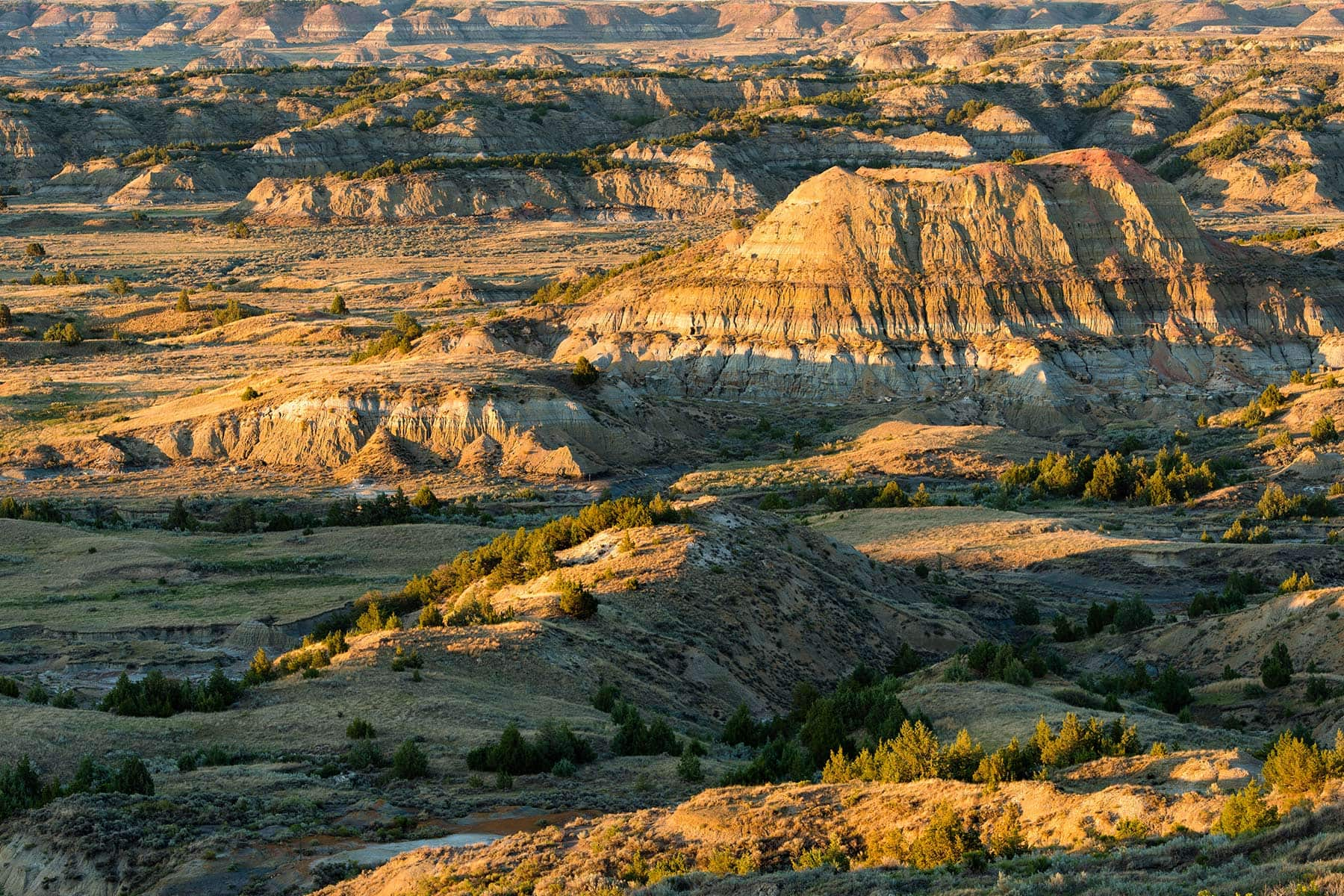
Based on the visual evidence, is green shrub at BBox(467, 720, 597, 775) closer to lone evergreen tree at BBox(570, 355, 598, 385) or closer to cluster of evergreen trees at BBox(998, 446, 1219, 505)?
cluster of evergreen trees at BBox(998, 446, 1219, 505)

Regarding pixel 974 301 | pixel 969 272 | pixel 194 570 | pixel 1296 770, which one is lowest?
pixel 194 570

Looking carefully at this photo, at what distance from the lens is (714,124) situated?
156 m

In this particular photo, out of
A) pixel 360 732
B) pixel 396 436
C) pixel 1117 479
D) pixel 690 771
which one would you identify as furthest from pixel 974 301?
pixel 690 771

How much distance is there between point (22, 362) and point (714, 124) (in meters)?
87.4

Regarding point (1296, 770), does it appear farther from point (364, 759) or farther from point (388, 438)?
point (388, 438)

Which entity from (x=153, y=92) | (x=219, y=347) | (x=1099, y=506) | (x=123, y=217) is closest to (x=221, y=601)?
(x=1099, y=506)

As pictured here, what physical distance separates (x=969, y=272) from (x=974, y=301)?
1.81 meters

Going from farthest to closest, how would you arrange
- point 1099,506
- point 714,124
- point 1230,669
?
point 714,124 < point 1099,506 < point 1230,669

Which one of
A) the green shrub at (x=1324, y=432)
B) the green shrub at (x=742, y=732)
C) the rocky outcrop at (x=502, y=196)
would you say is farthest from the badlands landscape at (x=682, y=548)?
the rocky outcrop at (x=502, y=196)

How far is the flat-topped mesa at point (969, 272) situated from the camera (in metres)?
72.1

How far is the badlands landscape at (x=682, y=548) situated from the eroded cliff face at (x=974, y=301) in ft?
0.61

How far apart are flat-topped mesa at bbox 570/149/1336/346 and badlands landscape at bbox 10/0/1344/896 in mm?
201

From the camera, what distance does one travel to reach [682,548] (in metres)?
36.4

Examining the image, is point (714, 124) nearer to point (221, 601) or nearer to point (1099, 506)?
point (1099, 506)
